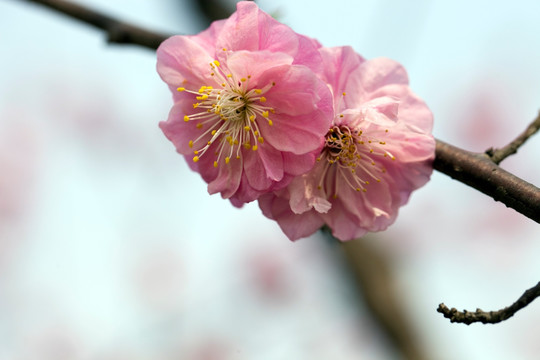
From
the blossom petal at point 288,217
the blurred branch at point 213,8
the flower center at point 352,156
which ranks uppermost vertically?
the flower center at point 352,156

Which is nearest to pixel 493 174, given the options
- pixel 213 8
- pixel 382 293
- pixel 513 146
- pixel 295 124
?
pixel 513 146

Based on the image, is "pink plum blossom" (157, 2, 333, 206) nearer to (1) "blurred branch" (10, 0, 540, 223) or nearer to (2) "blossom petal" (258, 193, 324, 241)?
Answer: (2) "blossom petal" (258, 193, 324, 241)

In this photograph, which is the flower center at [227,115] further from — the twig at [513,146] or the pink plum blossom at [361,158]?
the twig at [513,146]

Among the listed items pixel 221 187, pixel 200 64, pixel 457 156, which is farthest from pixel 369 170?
pixel 200 64

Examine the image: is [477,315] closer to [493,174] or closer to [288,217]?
[493,174]

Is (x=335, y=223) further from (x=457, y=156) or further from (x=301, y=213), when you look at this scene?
(x=457, y=156)

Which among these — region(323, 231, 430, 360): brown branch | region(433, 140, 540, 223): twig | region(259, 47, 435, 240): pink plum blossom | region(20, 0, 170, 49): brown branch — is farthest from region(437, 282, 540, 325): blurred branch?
region(323, 231, 430, 360): brown branch

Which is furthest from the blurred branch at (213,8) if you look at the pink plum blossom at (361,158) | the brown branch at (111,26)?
the pink plum blossom at (361,158)
